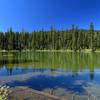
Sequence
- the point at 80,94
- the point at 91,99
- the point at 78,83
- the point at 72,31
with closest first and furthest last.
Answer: the point at 91,99 < the point at 80,94 < the point at 78,83 < the point at 72,31

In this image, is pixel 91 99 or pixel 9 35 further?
pixel 9 35

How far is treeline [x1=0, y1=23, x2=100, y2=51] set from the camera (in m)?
131

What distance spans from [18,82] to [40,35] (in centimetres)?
12657

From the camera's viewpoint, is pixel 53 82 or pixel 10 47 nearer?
pixel 53 82

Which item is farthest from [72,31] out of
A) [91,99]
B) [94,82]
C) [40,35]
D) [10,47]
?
[91,99]

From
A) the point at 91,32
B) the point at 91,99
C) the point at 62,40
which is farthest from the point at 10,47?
the point at 91,99

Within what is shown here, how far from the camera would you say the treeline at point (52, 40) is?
430 ft

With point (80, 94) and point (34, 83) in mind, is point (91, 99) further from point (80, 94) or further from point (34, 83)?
point (34, 83)

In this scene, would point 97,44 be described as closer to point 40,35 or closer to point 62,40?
point 62,40

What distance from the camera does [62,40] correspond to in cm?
14425

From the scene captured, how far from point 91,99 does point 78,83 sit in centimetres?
819

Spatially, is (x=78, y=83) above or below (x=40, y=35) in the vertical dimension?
below

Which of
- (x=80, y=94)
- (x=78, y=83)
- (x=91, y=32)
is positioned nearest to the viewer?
(x=80, y=94)

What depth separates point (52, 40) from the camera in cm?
14725
